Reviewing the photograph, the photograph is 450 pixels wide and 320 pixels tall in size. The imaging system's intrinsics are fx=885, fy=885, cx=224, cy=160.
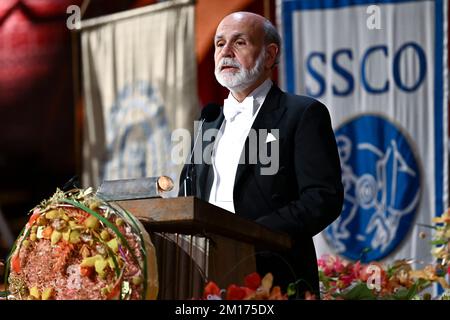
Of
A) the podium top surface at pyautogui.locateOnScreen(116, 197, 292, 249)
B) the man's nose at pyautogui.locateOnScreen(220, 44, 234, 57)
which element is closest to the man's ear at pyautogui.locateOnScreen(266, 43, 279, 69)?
the man's nose at pyautogui.locateOnScreen(220, 44, 234, 57)

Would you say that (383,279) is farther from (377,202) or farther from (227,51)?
(377,202)

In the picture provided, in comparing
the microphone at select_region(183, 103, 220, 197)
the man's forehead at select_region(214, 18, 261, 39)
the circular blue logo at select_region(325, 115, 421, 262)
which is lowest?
the circular blue logo at select_region(325, 115, 421, 262)

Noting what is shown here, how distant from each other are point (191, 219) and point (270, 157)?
0.67 metres

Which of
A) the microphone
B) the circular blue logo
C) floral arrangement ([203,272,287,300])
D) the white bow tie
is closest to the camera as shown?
floral arrangement ([203,272,287,300])

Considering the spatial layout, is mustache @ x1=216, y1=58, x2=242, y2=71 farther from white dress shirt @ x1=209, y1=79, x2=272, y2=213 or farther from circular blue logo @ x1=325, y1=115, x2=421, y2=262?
circular blue logo @ x1=325, y1=115, x2=421, y2=262

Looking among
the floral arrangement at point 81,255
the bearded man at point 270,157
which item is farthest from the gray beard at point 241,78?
the floral arrangement at point 81,255

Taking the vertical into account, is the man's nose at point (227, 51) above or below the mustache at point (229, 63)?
above

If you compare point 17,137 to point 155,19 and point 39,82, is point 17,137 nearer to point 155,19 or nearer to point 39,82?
point 39,82

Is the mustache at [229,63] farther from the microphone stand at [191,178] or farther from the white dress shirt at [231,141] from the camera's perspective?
the microphone stand at [191,178]

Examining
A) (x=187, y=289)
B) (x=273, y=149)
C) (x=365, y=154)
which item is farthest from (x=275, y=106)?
(x=365, y=154)

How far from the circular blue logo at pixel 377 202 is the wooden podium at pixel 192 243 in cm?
428

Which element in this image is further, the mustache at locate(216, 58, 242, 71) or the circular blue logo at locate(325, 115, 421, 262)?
the circular blue logo at locate(325, 115, 421, 262)

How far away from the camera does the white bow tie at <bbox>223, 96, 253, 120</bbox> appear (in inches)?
102

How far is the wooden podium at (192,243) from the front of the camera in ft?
5.86
